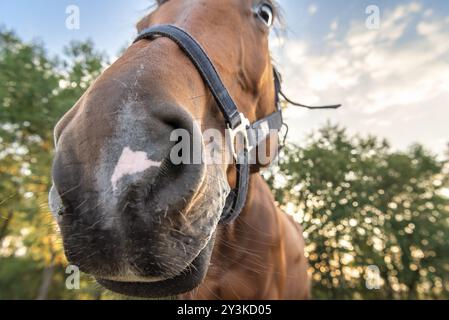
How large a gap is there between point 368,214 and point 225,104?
20.1ft

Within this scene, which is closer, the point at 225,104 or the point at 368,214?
the point at 225,104

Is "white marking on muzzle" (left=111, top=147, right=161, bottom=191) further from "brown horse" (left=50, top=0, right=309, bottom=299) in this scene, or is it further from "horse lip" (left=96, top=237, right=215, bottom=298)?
"horse lip" (left=96, top=237, right=215, bottom=298)

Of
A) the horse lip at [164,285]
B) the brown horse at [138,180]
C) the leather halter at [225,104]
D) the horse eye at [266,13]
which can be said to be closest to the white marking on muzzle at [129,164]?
the brown horse at [138,180]

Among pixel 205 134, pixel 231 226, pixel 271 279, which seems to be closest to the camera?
pixel 205 134

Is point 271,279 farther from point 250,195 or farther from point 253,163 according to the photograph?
point 253,163

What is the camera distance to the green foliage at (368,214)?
4.36m

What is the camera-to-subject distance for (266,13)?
8.35 ft

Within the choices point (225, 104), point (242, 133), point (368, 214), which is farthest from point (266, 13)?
point (368, 214)

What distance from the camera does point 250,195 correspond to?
9.97 ft

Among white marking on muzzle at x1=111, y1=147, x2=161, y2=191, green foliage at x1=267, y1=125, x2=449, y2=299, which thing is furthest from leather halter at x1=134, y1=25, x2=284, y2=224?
green foliage at x1=267, y1=125, x2=449, y2=299

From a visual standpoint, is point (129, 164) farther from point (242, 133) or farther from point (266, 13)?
point (266, 13)

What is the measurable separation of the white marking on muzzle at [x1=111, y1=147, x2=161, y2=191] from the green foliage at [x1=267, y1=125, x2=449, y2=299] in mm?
3352
